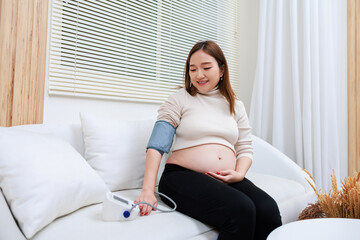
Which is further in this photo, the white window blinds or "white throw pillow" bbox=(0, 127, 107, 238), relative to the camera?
the white window blinds

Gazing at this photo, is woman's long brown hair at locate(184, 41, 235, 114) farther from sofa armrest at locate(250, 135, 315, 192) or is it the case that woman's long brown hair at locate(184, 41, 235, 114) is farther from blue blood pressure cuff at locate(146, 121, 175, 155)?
sofa armrest at locate(250, 135, 315, 192)

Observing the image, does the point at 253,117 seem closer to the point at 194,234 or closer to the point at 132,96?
the point at 132,96

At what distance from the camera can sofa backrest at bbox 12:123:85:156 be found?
4.27ft

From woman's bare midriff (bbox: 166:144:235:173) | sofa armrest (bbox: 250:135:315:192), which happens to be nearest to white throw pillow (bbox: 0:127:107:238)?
woman's bare midriff (bbox: 166:144:235:173)

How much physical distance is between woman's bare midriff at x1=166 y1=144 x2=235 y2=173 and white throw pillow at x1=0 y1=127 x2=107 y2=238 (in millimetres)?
383

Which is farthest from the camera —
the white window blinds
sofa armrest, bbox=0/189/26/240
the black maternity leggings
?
the white window blinds

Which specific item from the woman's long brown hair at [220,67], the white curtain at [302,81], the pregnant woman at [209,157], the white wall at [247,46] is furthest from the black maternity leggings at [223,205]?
the white wall at [247,46]

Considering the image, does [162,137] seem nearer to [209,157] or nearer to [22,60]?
[209,157]

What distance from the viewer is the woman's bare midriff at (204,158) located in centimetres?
124

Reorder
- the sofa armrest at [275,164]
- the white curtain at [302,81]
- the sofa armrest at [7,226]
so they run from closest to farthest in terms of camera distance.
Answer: the sofa armrest at [7,226], the sofa armrest at [275,164], the white curtain at [302,81]

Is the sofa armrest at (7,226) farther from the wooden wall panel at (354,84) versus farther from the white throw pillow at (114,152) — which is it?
the wooden wall panel at (354,84)

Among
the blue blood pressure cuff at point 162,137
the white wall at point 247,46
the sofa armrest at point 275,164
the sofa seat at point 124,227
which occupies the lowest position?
the sofa seat at point 124,227

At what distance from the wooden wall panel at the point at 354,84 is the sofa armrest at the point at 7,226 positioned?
2.22 m

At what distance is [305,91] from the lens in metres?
2.13
